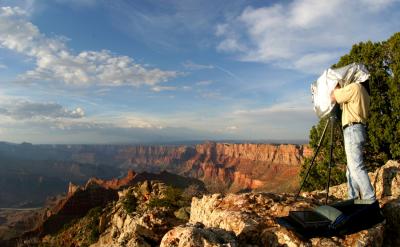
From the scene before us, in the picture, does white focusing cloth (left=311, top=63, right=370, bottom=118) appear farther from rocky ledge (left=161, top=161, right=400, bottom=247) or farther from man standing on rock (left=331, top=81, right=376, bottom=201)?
rocky ledge (left=161, top=161, right=400, bottom=247)

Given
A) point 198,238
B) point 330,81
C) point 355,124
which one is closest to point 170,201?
point 355,124

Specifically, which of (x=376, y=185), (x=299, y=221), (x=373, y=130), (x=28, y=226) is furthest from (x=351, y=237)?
(x=28, y=226)

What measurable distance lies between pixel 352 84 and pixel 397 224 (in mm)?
3217

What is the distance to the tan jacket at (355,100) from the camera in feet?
23.3

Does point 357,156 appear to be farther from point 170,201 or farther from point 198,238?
point 170,201

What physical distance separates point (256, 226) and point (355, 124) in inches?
129

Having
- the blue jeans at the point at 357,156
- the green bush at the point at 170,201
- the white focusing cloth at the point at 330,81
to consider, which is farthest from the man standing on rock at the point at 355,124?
the green bush at the point at 170,201

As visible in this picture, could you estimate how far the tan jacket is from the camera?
711cm

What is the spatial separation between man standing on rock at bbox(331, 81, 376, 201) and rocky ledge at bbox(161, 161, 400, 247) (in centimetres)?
94

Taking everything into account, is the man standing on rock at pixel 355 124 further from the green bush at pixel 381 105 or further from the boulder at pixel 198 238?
the green bush at pixel 381 105

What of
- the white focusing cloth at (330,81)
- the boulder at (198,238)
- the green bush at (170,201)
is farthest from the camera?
the green bush at (170,201)

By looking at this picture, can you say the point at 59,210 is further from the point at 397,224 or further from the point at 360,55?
the point at 397,224

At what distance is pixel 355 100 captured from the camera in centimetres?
720

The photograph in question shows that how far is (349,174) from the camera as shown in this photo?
25.7 feet
